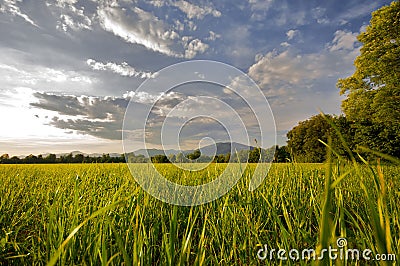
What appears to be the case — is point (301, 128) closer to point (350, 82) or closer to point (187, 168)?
point (350, 82)

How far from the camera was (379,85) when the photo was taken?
58.8 ft

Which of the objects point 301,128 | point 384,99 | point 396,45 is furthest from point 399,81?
point 301,128

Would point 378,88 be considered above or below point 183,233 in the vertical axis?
above

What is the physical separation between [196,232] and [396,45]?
21.1 meters

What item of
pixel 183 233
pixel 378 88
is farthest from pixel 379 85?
pixel 183 233

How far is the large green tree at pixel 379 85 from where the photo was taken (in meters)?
16.2

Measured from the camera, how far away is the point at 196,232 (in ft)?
6.39
